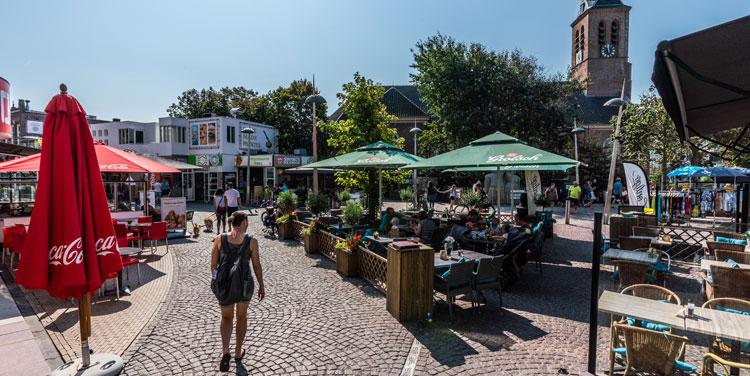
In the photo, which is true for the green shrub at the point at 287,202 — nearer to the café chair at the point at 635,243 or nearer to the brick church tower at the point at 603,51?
the café chair at the point at 635,243

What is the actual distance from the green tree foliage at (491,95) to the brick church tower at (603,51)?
2448 cm

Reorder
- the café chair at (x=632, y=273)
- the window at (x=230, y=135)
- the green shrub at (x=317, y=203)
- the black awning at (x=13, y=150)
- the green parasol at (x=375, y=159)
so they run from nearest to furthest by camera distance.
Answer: the café chair at (x=632, y=273) → the green parasol at (x=375, y=159) → the black awning at (x=13, y=150) → the green shrub at (x=317, y=203) → the window at (x=230, y=135)

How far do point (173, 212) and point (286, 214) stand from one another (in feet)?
12.8

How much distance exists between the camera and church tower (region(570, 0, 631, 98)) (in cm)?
4719

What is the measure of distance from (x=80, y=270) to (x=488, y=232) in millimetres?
7608

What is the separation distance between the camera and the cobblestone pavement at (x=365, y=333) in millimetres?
4543

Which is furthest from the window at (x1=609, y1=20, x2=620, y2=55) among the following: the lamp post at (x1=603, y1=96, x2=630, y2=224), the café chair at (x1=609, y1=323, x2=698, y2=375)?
the café chair at (x1=609, y1=323, x2=698, y2=375)

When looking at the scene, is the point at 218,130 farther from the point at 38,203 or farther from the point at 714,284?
the point at 714,284

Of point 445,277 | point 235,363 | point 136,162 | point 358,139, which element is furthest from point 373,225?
point 235,363

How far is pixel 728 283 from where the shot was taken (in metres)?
5.84

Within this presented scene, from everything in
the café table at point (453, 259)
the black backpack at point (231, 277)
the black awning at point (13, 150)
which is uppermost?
the black awning at point (13, 150)

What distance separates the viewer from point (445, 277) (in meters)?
6.13

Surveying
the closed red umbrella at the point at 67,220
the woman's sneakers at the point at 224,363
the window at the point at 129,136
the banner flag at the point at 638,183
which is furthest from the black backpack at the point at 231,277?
the window at the point at 129,136

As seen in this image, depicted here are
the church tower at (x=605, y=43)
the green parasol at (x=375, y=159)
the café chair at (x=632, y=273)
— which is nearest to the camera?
the café chair at (x=632, y=273)
